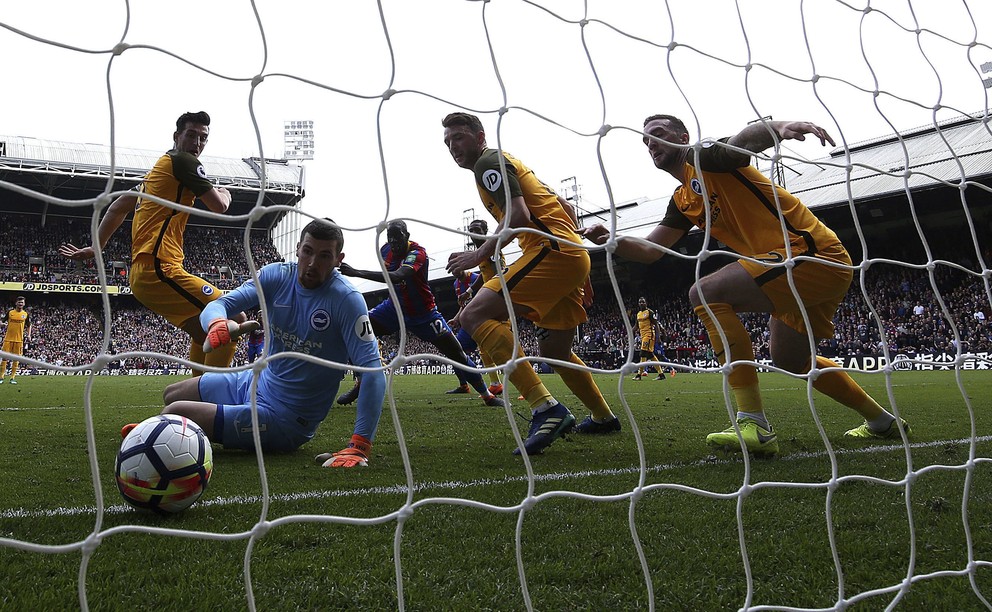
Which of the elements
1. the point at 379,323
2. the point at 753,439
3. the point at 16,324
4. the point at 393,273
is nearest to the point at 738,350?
the point at 753,439

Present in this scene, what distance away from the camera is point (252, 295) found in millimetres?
3232

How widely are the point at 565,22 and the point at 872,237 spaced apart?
24.3 metres

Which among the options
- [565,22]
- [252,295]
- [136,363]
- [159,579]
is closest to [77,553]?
[159,579]

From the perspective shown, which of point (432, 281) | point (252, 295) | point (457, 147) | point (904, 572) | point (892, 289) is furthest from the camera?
point (432, 281)

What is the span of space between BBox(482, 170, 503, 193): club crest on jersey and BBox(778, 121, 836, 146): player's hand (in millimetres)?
1316

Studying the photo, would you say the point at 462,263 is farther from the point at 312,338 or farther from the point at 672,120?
the point at 672,120

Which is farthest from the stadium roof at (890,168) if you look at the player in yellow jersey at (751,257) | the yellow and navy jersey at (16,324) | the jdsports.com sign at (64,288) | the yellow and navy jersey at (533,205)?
the jdsports.com sign at (64,288)

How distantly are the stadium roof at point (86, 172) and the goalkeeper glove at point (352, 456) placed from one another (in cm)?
1904

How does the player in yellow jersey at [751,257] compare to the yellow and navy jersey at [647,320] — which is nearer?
the player in yellow jersey at [751,257]

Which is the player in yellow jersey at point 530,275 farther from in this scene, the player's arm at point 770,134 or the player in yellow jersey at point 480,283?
the player in yellow jersey at point 480,283

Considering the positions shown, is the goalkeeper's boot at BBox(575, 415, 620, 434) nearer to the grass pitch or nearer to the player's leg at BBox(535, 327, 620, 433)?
the player's leg at BBox(535, 327, 620, 433)

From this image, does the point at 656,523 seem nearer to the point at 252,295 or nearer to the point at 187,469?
the point at 187,469

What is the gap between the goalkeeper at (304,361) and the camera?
320 cm

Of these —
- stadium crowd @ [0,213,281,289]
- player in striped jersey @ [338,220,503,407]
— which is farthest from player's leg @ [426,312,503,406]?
stadium crowd @ [0,213,281,289]
